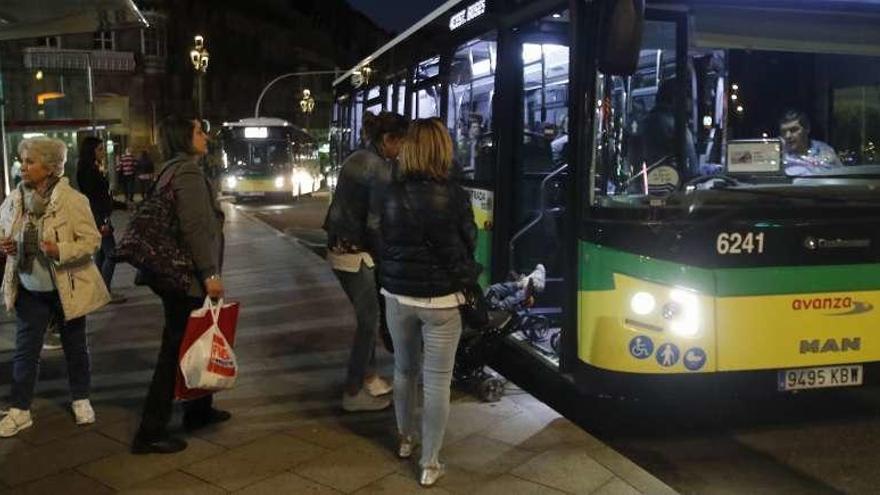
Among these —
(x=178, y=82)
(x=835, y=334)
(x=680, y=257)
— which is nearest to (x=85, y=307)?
(x=680, y=257)

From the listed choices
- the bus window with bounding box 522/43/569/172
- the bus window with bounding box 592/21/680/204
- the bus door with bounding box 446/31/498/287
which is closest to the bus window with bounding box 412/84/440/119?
the bus door with bounding box 446/31/498/287

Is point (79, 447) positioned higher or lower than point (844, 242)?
lower

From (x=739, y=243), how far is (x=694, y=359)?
2.23 feet

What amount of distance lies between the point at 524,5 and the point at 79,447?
3989 mm

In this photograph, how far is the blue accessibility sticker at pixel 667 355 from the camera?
15.8 ft

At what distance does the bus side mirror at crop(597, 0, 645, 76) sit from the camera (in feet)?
14.8

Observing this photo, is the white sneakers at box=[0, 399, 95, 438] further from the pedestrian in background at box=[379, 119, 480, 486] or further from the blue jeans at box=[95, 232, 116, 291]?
the blue jeans at box=[95, 232, 116, 291]

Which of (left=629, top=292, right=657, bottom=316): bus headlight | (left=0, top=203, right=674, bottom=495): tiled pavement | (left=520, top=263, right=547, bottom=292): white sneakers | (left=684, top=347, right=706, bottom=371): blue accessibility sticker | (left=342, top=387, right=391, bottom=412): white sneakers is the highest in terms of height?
(left=629, top=292, right=657, bottom=316): bus headlight

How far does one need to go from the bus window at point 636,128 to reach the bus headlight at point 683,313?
2.06ft

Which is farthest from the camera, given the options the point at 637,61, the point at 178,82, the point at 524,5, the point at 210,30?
the point at 210,30

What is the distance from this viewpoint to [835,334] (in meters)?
4.94

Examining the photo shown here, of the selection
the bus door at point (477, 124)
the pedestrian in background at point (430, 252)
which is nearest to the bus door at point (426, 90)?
the bus door at point (477, 124)

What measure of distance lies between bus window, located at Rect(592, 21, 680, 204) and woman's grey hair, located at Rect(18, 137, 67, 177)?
124 inches

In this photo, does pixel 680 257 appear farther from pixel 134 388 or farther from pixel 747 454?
pixel 134 388
